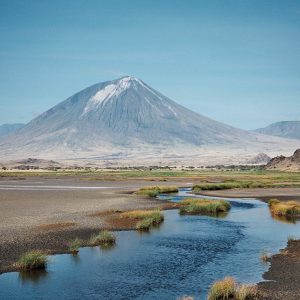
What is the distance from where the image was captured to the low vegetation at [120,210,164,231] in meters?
30.7

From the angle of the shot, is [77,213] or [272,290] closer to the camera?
[272,290]

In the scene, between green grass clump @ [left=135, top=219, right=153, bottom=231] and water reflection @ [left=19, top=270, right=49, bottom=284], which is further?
green grass clump @ [left=135, top=219, right=153, bottom=231]

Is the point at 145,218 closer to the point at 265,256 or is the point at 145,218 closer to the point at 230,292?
the point at 265,256

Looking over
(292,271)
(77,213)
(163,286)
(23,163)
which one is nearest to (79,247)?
(163,286)

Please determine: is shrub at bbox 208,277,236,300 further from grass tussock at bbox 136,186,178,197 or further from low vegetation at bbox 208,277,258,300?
grass tussock at bbox 136,186,178,197

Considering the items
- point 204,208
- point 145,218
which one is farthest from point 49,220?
point 204,208

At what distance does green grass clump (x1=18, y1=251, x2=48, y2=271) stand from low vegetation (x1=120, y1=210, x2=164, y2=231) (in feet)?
35.2

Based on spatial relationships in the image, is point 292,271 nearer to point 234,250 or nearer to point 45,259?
point 234,250

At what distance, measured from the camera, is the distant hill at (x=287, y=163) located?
418ft

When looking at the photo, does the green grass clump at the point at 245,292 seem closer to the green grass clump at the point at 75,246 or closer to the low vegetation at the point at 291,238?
the green grass clump at the point at 75,246

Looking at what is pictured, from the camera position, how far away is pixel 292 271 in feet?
65.3

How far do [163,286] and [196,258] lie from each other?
15.2 ft

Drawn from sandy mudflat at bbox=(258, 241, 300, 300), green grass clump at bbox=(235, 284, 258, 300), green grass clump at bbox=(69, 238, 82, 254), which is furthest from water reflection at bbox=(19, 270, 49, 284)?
sandy mudflat at bbox=(258, 241, 300, 300)

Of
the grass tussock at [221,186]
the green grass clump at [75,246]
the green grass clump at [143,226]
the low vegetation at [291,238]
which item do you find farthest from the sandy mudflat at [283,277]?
the grass tussock at [221,186]
